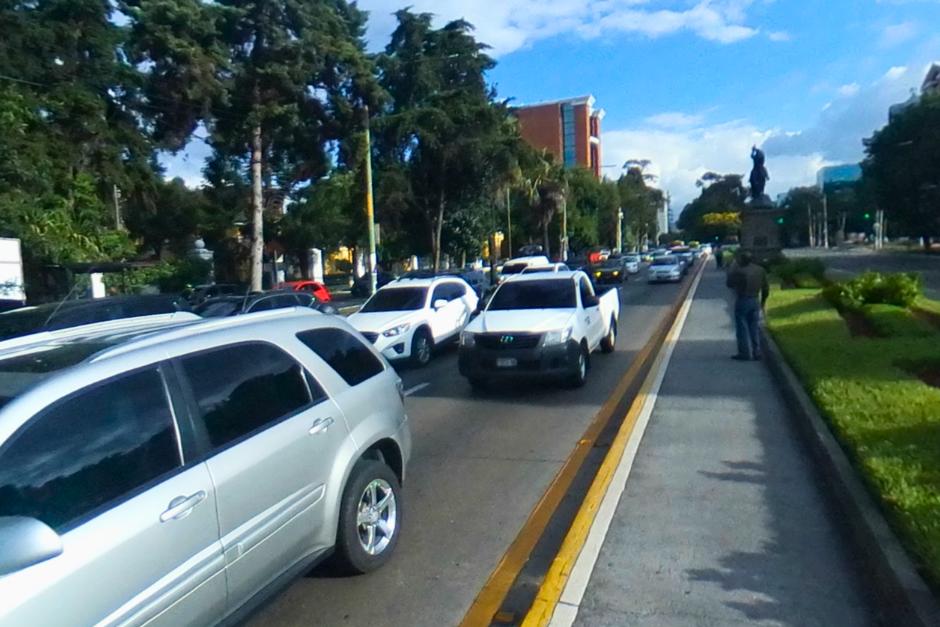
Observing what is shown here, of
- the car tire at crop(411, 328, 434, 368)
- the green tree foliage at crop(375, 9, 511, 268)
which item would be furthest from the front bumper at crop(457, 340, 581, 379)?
the green tree foliage at crop(375, 9, 511, 268)

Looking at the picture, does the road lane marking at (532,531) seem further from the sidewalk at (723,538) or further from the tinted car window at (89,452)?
the tinted car window at (89,452)

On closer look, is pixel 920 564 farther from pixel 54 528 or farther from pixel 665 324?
pixel 665 324

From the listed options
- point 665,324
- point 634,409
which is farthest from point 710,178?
point 634,409

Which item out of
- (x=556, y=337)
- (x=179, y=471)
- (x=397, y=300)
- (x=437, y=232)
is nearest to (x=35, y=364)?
(x=179, y=471)

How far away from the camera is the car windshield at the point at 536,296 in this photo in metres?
12.8

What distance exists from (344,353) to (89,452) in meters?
2.36

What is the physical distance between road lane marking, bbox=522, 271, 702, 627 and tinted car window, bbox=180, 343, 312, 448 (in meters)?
1.78

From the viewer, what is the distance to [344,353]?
5.77 meters

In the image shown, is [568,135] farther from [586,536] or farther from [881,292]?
[586,536]

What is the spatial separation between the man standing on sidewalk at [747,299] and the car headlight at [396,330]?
211 inches

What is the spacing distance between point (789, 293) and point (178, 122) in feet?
76.0

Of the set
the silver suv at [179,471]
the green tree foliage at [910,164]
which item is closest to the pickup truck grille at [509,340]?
the silver suv at [179,471]

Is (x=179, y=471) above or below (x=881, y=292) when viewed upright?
above

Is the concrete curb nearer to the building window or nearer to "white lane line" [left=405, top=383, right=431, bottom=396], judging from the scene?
"white lane line" [left=405, top=383, right=431, bottom=396]
